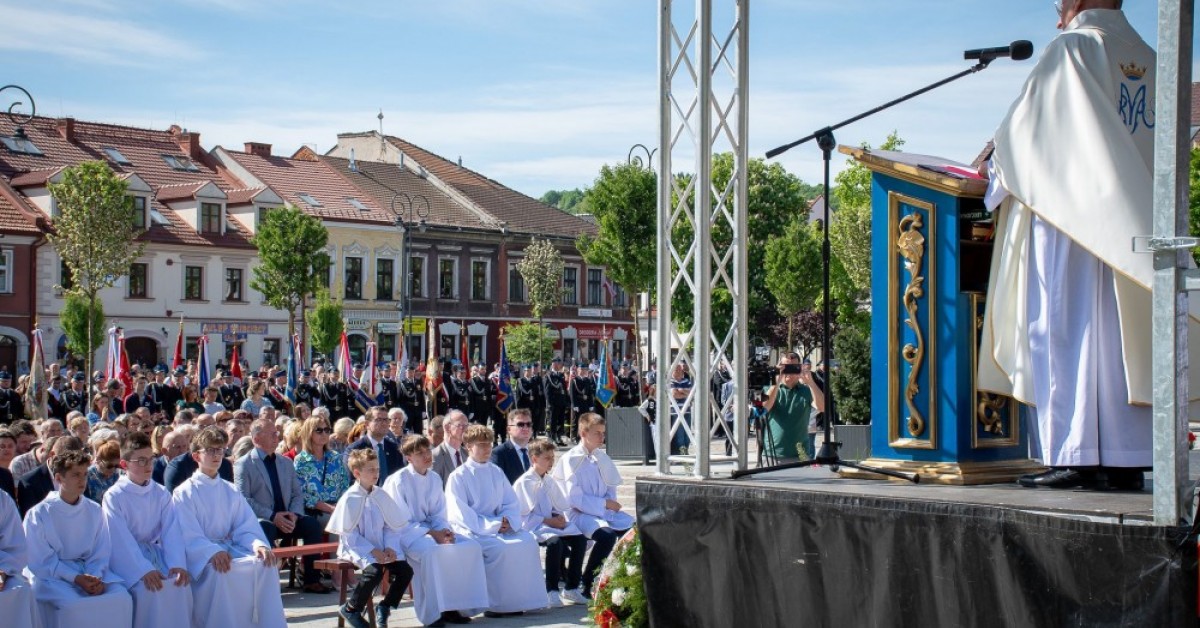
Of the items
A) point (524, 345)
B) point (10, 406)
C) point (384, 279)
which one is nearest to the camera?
point (10, 406)

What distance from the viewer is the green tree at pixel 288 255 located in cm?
4509

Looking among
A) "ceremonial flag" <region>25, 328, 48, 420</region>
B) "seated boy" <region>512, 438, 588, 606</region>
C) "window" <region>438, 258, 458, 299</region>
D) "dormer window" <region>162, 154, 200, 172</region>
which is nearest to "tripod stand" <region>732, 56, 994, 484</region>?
"seated boy" <region>512, 438, 588, 606</region>

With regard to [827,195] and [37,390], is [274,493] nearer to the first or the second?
[827,195]

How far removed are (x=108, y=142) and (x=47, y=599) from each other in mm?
43842

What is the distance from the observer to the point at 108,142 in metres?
49.5

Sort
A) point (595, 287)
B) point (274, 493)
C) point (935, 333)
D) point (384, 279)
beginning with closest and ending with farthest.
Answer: point (935, 333) → point (274, 493) → point (384, 279) → point (595, 287)

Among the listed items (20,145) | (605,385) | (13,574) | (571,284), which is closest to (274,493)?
(13,574)

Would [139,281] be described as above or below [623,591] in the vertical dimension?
above

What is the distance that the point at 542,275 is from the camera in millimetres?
53375

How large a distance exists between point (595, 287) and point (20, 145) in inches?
984

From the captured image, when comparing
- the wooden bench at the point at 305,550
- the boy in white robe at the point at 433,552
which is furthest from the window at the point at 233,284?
the boy in white robe at the point at 433,552

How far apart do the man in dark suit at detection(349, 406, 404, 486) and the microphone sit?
8.24 meters

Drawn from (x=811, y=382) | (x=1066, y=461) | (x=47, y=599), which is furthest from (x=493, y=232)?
(x=1066, y=461)

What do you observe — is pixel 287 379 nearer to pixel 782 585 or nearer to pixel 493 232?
pixel 782 585
